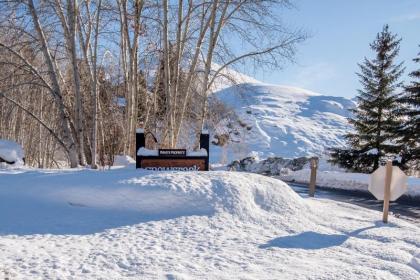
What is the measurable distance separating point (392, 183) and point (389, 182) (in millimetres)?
75

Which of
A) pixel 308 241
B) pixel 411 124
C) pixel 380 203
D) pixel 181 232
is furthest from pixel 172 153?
pixel 411 124

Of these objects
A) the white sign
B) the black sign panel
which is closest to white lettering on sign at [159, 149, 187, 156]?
the black sign panel

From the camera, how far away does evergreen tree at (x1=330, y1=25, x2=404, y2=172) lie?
2466 centimetres

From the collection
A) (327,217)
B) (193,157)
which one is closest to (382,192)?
(327,217)

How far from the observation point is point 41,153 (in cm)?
2597

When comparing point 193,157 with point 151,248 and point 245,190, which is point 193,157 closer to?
point 245,190

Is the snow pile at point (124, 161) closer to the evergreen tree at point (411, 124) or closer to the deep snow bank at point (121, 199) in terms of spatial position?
the deep snow bank at point (121, 199)

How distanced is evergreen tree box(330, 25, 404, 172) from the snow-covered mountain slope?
14944 mm

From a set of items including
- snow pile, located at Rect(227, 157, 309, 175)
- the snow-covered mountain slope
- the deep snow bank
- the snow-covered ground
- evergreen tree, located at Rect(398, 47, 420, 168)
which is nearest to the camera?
the snow-covered ground

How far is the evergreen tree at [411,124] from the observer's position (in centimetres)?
2341

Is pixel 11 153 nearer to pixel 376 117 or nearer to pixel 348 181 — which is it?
pixel 348 181

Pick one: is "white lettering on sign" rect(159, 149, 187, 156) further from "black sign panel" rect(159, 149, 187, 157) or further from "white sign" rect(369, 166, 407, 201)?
"white sign" rect(369, 166, 407, 201)

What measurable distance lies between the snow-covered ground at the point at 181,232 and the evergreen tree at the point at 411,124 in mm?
16512

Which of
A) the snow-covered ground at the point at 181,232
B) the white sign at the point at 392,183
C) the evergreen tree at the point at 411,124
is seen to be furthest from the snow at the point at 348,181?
the snow-covered ground at the point at 181,232
